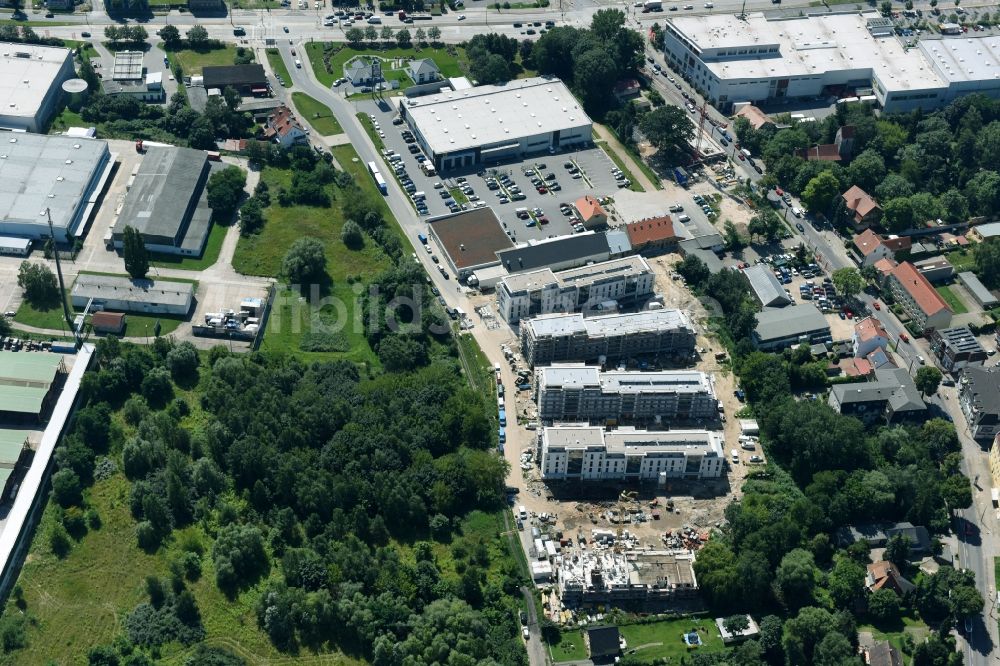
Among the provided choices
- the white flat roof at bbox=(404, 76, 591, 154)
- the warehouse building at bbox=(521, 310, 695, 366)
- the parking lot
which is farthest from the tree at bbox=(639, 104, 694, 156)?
the warehouse building at bbox=(521, 310, 695, 366)

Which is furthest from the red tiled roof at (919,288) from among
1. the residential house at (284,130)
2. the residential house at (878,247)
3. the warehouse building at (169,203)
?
the warehouse building at (169,203)

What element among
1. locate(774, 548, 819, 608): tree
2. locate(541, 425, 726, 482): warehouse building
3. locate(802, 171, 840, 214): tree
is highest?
locate(802, 171, 840, 214): tree

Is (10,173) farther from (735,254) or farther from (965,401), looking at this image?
(965,401)

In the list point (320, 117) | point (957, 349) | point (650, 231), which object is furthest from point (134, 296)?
point (957, 349)

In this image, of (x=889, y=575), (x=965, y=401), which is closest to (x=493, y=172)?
(x=965, y=401)

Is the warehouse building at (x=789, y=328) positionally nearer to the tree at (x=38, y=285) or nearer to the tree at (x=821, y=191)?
the tree at (x=821, y=191)

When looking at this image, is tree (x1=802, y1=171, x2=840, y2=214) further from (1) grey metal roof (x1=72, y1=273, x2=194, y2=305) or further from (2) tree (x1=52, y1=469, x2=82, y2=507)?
(2) tree (x1=52, y1=469, x2=82, y2=507)
